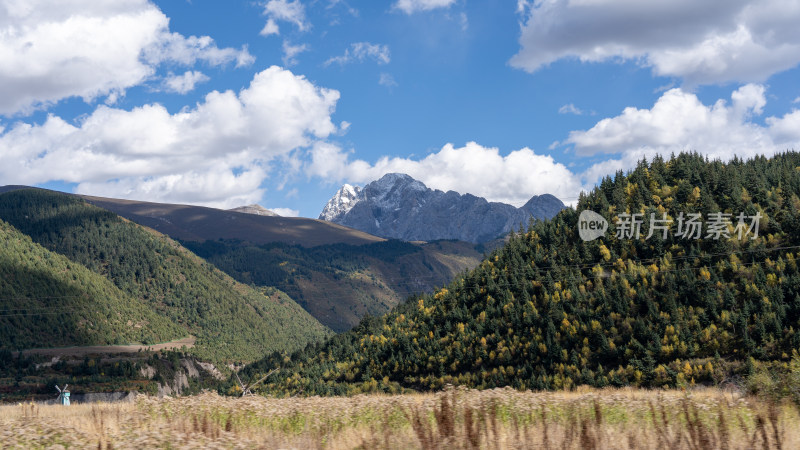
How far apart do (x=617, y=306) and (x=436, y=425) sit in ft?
296

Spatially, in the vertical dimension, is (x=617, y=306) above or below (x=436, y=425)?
below

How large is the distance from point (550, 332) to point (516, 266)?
27145mm

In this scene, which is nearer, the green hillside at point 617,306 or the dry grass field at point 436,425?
the dry grass field at point 436,425

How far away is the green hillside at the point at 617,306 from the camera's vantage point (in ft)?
286

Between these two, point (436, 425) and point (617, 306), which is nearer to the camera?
point (436, 425)

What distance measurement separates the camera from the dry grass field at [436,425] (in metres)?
14.0

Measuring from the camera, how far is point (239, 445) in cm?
1290

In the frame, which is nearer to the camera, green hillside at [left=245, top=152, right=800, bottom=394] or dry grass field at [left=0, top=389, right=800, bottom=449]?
dry grass field at [left=0, top=389, right=800, bottom=449]

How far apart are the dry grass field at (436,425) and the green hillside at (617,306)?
6759cm

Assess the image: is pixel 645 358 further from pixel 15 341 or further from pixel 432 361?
pixel 15 341

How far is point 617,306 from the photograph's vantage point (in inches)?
3974

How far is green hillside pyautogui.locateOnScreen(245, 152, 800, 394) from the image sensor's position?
87.1m

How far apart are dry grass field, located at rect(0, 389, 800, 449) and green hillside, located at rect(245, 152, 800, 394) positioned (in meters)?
67.6

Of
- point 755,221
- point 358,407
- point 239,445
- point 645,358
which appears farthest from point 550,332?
point 239,445
